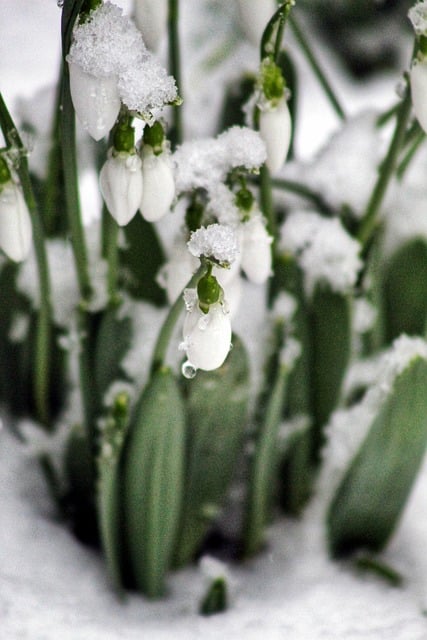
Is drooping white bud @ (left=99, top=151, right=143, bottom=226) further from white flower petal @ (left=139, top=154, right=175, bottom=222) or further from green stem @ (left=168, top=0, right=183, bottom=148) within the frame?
green stem @ (left=168, top=0, right=183, bottom=148)

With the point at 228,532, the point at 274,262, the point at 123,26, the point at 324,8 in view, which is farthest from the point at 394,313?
the point at 324,8

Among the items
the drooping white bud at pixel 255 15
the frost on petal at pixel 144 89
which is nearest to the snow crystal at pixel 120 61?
the frost on petal at pixel 144 89

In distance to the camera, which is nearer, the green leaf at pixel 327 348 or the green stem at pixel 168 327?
the green stem at pixel 168 327

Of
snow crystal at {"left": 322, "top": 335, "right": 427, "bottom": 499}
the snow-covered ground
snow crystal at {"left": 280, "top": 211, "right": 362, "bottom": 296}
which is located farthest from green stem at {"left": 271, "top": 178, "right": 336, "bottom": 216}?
the snow-covered ground

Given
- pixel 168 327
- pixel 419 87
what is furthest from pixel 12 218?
pixel 419 87

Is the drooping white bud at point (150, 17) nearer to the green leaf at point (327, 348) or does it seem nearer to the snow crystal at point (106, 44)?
the snow crystal at point (106, 44)
